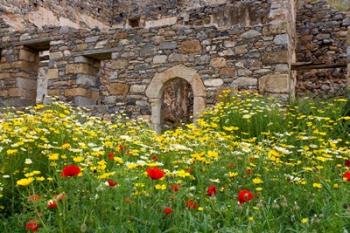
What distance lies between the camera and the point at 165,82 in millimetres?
7715

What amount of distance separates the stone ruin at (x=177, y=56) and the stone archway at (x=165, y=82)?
0.06 feet

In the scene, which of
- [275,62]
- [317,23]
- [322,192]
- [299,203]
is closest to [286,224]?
[299,203]

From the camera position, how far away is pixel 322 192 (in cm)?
284

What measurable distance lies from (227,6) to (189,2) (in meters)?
4.75

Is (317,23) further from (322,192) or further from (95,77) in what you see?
(322,192)

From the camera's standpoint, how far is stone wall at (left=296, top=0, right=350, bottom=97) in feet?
33.9

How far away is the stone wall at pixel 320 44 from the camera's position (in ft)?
33.9

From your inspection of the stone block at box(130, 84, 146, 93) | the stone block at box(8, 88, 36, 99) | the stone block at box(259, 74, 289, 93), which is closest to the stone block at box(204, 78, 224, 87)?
the stone block at box(259, 74, 289, 93)

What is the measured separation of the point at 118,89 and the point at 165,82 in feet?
3.47

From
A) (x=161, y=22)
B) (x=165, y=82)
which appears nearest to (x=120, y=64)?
(x=165, y=82)

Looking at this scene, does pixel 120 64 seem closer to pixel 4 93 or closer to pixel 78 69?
pixel 78 69

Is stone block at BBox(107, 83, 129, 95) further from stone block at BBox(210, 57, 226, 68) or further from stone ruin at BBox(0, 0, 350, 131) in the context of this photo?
stone block at BBox(210, 57, 226, 68)

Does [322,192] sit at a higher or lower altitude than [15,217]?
higher

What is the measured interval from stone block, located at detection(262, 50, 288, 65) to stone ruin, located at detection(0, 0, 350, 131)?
0.06 feet
